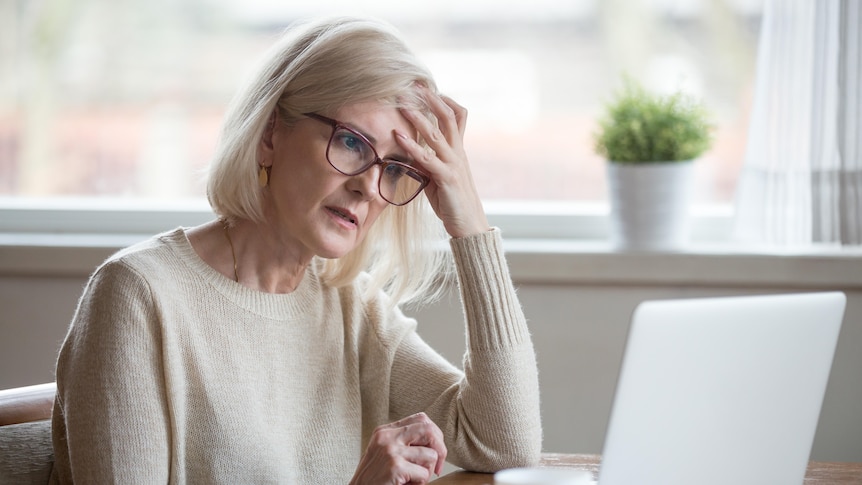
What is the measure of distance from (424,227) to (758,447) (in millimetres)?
776

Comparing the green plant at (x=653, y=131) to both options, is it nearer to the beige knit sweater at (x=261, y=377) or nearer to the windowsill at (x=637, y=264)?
the windowsill at (x=637, y=264)

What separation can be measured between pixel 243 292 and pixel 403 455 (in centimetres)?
40

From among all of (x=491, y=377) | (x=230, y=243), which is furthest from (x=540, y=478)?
(x=230, y=243)

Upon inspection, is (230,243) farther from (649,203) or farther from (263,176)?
(649,203)

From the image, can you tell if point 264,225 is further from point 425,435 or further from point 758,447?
point 758,447

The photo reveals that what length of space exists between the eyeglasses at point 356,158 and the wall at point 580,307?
885 millimetres

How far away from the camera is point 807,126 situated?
2.31 metres

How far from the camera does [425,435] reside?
133cm

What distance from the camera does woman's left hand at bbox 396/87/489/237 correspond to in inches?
60.6

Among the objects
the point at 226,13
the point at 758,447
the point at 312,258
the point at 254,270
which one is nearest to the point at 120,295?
the point at 254,270

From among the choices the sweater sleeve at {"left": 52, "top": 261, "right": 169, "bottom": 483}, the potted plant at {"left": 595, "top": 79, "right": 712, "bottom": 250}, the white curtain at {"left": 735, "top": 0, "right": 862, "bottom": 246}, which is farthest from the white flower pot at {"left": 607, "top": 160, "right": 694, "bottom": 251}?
A: the sweater sleeve at {"left": 52, "top": 261, "right": 169, "bottom": 483}

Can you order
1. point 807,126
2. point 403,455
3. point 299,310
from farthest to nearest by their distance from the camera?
point 807,126
point 299,310
point 403,455

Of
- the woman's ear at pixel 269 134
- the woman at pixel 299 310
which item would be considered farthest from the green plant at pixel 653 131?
the woman's ear at pixel 269 134

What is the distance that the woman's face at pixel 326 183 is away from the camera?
1.48 meters
